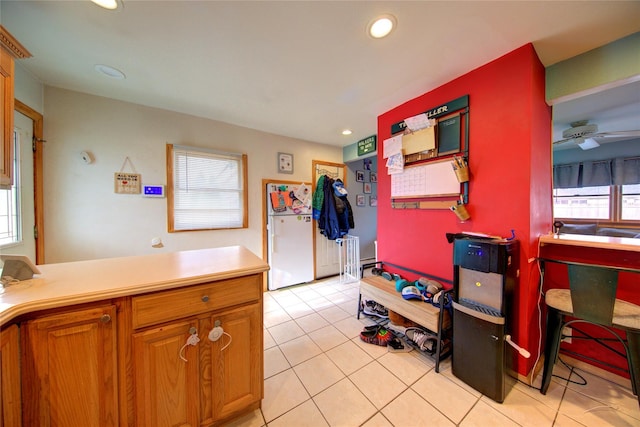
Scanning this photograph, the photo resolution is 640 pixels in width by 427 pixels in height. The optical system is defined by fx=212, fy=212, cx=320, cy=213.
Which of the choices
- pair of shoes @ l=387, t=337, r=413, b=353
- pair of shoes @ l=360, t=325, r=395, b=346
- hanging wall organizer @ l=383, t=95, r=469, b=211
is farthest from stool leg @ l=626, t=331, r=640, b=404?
pair of shoes @ l=360, t=325, r=395, b=346

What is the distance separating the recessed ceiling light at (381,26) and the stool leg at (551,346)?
211cm

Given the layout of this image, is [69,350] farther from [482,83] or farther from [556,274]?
[556,274]

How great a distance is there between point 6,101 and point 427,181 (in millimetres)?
2725

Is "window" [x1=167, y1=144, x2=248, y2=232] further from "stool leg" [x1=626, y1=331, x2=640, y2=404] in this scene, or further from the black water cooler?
"stool leg" [x1=626, y1=331, x2=640, y2=404]

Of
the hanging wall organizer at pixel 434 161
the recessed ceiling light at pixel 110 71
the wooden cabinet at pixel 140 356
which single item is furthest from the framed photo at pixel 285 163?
the wooden cabinet at pixel 140 356

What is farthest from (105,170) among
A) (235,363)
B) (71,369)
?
(235,363)

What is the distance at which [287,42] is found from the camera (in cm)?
143

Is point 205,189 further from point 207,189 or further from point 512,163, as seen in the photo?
point 512,163

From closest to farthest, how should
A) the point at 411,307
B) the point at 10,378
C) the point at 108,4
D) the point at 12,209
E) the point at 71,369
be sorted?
the point at 10,378 < the point at 71,369 < the point at 108,4 < the point at 12,209 < the point at 411,307

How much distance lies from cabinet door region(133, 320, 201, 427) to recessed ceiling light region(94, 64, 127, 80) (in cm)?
205

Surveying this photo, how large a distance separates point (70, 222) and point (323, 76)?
2.72 meters

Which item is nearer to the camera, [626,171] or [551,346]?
[551,346]

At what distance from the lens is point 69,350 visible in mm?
861

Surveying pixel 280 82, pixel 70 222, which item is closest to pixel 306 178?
pixel 280 82
